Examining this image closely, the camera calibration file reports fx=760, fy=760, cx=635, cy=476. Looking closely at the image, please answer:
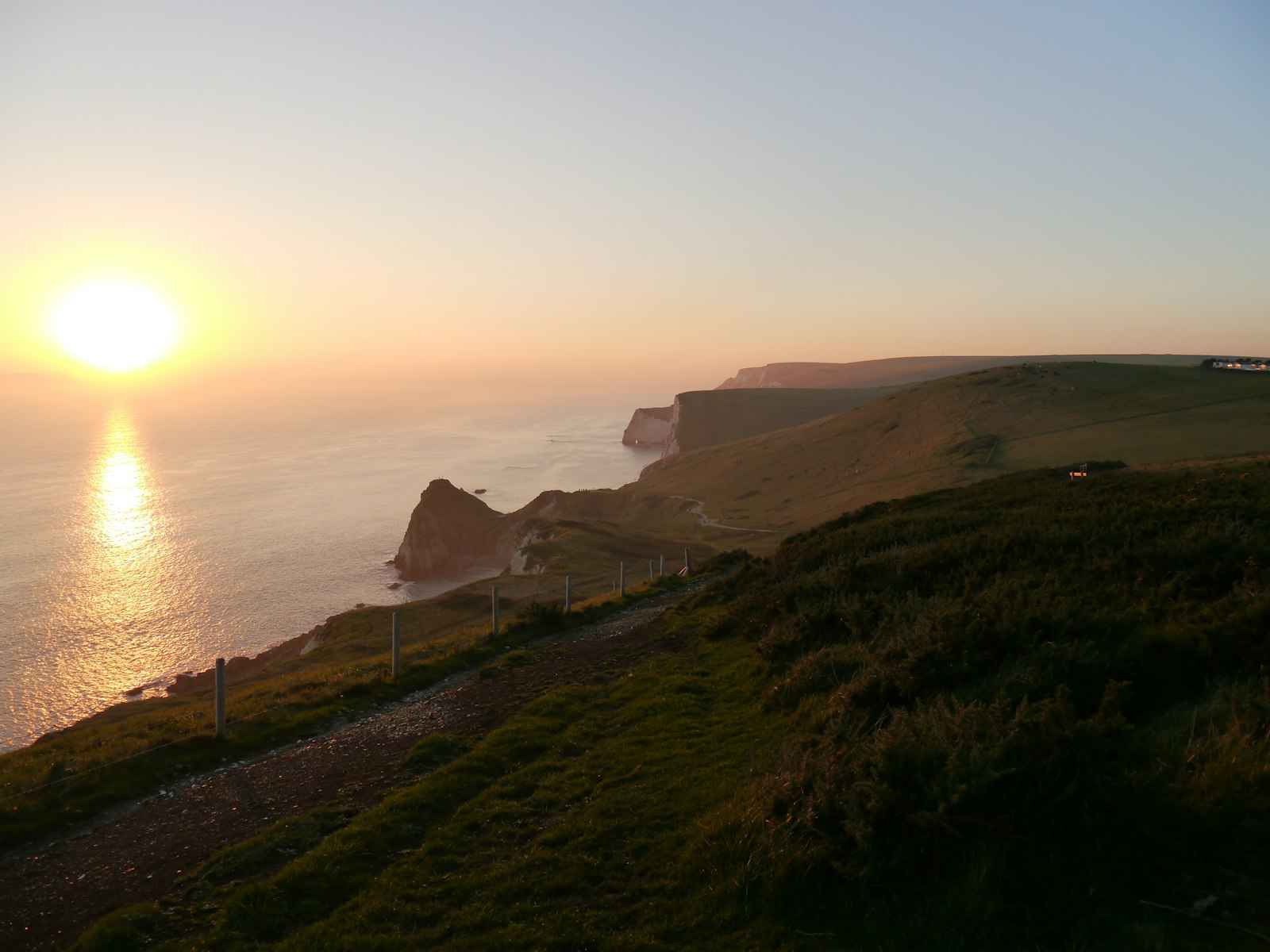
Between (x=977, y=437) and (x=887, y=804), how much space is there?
93.6 metres

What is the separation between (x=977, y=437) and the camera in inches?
3620

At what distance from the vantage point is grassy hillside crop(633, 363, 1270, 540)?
7450cm

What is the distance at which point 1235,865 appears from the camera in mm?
5949

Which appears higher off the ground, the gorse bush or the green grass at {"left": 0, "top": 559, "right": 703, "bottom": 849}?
the gorse bush

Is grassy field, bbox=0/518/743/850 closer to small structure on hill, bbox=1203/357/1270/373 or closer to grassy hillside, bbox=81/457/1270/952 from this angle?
grassy hillside, bbox=81/457/1270/952

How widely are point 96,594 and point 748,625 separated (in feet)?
294

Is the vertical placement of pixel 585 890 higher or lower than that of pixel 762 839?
lower

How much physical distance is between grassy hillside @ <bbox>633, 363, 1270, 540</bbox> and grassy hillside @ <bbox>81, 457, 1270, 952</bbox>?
64.6 m

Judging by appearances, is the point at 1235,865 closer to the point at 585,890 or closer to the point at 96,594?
the point at 585,890

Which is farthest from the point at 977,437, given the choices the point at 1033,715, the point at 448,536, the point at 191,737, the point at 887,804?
the point at 887,804

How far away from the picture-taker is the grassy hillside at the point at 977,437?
74500mm

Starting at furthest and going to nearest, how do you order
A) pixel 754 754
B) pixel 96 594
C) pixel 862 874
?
pixel 96 594 → pixel 754 754 → pixel 862 874

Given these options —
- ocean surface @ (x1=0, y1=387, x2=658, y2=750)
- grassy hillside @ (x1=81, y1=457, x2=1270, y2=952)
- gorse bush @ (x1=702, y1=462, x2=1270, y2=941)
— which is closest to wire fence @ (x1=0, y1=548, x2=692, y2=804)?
grassy hillside @ (x1=81, y1=457, x2=1270, y2=952)

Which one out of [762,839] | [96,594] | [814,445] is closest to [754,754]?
[762,839]
